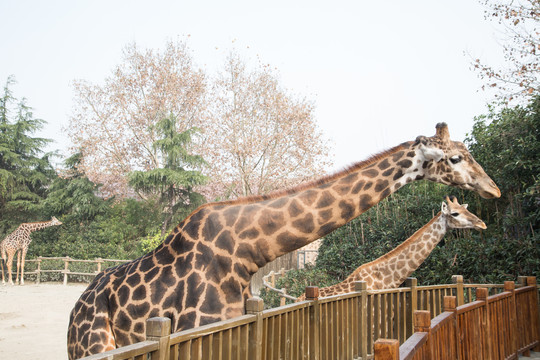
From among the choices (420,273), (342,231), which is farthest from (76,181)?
(420,273)

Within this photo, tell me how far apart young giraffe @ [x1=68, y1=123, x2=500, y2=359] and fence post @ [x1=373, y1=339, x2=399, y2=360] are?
5.57 feet

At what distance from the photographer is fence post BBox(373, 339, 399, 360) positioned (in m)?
1.78

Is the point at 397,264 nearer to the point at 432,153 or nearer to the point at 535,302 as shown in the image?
the point at 535,302

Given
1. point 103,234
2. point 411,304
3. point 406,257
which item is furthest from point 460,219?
point 103,234

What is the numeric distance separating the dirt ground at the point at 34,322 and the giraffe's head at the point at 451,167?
265 inches

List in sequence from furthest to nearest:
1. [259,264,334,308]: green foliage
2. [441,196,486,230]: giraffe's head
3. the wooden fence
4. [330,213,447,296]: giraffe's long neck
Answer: [259,264,334,308]: green foliage < [441,196,486,230]: giraffe's head < [330,213,447,296]: giraffe's long neck < the wooden fence

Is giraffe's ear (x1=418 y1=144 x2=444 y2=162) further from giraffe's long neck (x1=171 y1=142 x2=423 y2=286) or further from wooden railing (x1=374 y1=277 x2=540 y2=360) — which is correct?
wooden railing (x1=374 y1=277 x2=540 y2=360)

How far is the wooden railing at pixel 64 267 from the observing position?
19969mm

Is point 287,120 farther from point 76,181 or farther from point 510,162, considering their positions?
point 510,162

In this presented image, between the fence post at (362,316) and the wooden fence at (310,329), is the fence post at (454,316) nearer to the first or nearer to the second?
the wooden fence at (310,329)

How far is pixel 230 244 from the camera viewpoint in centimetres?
361

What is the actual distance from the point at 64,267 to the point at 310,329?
1925 cm

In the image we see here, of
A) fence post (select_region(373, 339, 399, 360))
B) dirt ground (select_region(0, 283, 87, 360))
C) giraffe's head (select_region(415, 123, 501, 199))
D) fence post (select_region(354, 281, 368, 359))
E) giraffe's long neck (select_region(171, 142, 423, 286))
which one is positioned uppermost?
giraffe's head (select_region(415, 123, 501, 199))

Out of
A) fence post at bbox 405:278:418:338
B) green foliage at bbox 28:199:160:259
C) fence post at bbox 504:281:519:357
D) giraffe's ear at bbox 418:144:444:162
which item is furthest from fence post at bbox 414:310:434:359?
green foliage at bbox 28:199:160:259
